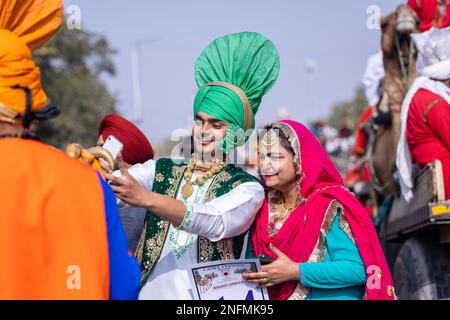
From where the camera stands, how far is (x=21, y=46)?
10.2 ft

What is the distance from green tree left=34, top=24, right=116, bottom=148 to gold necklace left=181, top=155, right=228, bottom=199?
82.0ft

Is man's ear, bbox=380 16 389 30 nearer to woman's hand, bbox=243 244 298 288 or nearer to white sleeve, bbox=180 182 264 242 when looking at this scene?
white sleeve, bbox=180 182 264 242

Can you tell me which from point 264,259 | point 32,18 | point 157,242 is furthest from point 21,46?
point 264,259

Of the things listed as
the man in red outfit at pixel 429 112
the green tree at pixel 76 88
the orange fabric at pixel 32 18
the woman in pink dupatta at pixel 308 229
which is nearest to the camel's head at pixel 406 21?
the man in red outfit at pixel 429 112

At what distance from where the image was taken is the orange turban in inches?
119

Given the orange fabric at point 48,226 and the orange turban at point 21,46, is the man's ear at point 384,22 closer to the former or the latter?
the orange turban at point 21,46

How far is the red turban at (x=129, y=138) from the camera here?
488 cm

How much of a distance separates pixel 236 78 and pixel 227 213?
2.95 ft

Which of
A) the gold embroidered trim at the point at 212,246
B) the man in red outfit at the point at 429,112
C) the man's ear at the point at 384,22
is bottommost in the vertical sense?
the gold embroidered trim at the point at 212,246

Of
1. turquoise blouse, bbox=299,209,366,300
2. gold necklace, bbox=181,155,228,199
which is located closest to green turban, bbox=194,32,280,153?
gold necklace, bbox=181,155,228,199

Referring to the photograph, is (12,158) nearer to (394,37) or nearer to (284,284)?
(284,284)

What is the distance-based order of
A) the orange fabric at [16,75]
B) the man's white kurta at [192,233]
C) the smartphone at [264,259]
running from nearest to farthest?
the orange fabric at [16,75] < the man's white kurta at [192,233] < the smartphone at [264,259]

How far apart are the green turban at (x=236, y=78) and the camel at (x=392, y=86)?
4.37 metres
